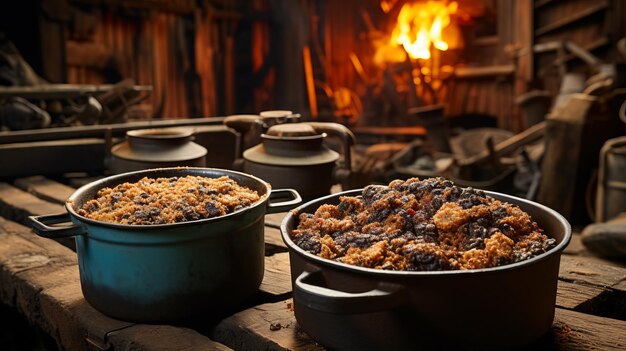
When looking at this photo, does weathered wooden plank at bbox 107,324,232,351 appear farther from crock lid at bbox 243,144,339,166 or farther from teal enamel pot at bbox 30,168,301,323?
crock lid at bbox 243,144,339,166

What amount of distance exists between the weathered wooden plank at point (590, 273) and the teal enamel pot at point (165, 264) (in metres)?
1.00

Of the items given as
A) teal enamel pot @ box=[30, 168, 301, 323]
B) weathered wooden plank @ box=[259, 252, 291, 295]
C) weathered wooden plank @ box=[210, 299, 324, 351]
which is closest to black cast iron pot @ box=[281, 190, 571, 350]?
weathered wooden plank @ box=[210, 299, 324, 351]

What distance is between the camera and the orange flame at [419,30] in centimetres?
1089

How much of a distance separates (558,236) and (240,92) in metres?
9.51

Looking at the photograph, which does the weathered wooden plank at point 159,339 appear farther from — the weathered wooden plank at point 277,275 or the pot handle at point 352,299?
Answer: the pot handle at point 352,299

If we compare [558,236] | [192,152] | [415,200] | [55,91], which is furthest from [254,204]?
[55,91]

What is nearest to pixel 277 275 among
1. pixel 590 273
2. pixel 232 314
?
pixel 232 314

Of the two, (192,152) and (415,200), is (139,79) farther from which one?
(415,200)

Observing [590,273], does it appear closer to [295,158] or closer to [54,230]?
[295,158]

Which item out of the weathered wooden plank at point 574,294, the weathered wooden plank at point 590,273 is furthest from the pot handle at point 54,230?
the weathered wooden plank at point 590,273

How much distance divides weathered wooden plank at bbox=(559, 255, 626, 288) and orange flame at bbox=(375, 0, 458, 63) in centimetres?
898

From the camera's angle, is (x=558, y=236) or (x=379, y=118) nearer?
(x=558, y=236)

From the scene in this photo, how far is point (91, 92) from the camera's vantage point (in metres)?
5.18

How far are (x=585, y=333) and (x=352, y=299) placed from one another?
716 mm
